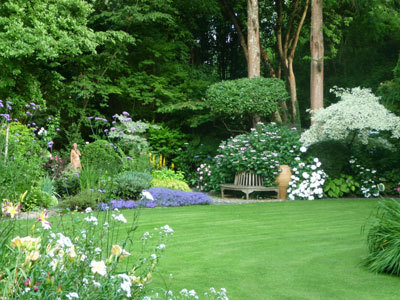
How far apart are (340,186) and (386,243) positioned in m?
6.58

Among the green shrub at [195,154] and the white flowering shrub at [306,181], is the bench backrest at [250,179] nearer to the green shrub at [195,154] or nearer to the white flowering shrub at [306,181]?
the white flowering shrub at [306,181]

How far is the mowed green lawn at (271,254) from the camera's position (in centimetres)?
395

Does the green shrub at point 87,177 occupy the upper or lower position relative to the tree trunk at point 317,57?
lower

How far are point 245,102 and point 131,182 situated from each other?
386 cm

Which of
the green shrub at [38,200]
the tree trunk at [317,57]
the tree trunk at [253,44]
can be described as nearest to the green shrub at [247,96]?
the tree trunk at [317,57]

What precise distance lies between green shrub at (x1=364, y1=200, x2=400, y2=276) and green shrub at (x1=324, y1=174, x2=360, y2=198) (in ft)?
20.1

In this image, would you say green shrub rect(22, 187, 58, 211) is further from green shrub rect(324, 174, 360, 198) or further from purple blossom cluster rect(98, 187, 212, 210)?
green shrub rect(324, 174, 360, 198)

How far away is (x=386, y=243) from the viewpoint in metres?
4.35

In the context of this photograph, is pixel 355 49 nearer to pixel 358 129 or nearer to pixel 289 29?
pixel 289 29

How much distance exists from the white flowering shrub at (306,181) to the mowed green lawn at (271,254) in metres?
2.00

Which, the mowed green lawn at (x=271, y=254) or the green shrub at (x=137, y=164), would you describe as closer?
the mowed green lawn at (x=271, y=254)

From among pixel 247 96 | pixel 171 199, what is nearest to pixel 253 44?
pixel 247 96

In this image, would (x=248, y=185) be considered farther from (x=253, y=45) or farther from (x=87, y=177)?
(x=253, y=45)

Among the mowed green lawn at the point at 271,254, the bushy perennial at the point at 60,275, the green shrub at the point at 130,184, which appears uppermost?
the green shrub at the point at 130,184
